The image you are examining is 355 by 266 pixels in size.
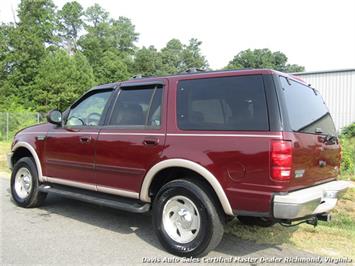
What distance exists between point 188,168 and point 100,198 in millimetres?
1617

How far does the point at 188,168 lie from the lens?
4.71 meters

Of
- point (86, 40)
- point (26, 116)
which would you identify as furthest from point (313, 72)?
point (86, 40)

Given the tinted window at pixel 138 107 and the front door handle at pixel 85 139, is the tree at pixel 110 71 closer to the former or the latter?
the front door handle at pixel 85 139

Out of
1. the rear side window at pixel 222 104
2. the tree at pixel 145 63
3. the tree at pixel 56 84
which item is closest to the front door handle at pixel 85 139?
the rear side window at pixel 222 104

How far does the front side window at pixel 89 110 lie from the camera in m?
6.06

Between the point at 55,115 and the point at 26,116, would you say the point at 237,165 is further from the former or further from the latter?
the point at 26,116

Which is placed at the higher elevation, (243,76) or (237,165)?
(243,76)

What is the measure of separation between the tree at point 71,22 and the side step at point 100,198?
6262 centimetres

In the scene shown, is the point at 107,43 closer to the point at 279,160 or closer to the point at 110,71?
the point at 110,71

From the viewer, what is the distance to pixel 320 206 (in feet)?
15.0

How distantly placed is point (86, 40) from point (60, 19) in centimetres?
554

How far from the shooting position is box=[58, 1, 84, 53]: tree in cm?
6731

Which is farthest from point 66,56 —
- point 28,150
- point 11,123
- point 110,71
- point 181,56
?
point 28,150

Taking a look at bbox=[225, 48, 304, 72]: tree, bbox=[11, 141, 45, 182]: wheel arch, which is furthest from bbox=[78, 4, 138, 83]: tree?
bbox=[11, 141, 45, 182]: wheel arch
